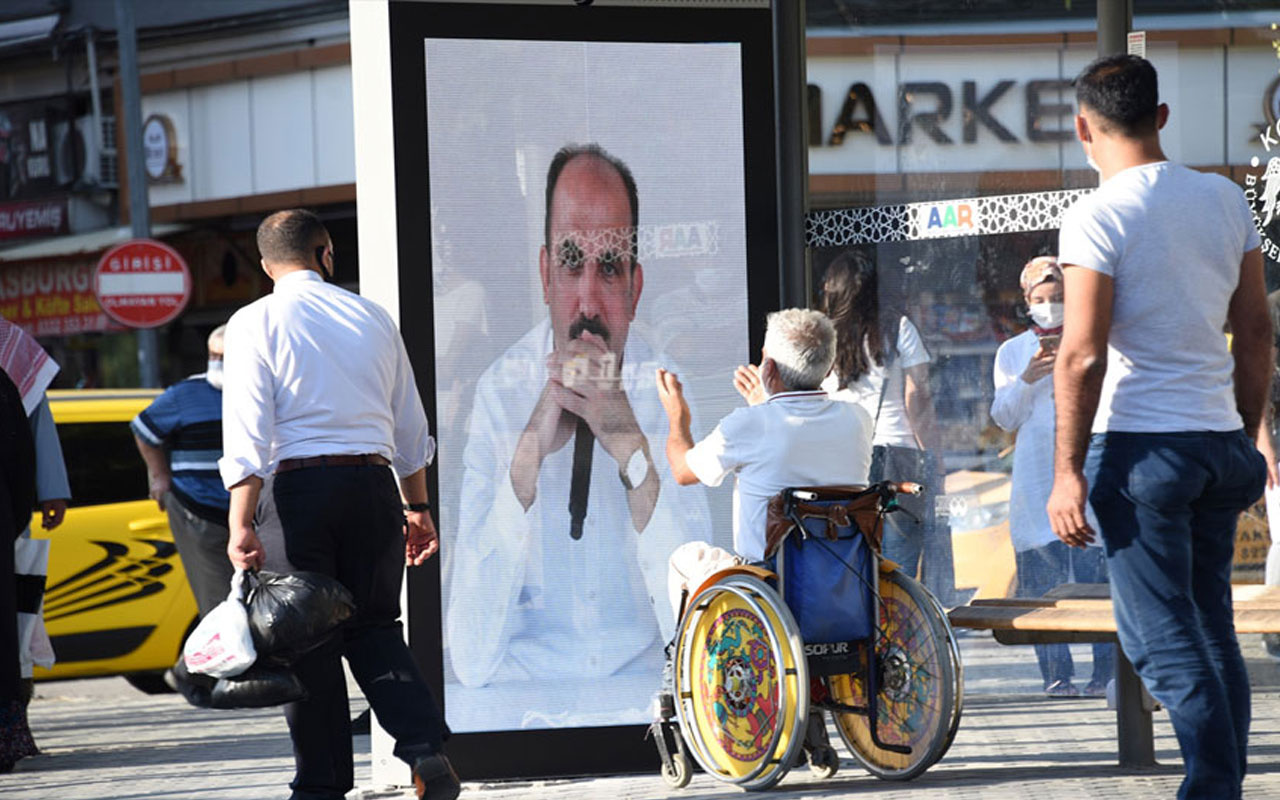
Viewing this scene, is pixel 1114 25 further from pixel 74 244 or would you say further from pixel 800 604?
pixel 74 244

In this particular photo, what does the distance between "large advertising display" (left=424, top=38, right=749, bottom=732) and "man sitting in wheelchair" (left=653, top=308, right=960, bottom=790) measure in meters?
0.39

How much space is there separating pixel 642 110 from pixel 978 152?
2.09 m

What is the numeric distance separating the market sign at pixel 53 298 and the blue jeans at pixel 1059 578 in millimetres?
16445

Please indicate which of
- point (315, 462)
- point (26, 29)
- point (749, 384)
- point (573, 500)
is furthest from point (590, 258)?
point (26, 29)

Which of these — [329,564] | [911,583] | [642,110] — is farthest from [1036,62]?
[329,564]

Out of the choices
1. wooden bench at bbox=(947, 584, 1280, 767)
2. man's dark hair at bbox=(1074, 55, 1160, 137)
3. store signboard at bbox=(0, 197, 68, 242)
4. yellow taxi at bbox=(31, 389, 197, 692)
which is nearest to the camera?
man's dark hair at bbox=(1074, 55, 1160, 137)

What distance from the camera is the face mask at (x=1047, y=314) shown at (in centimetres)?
771

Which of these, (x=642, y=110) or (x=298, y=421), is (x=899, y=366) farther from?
(x=298, y=421)

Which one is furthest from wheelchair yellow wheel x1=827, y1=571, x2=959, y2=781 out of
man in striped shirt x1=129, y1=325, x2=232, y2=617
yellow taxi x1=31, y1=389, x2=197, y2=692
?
yellow taxi x1=31, y1=389, x2=197, y2=692

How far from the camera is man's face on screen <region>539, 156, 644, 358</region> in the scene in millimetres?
6340

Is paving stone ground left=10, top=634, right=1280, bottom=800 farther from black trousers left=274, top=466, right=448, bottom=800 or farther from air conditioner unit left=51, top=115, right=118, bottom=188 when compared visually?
air conditioner unit left=51, top=115, right=118, bottom=188

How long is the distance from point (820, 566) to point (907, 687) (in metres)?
0.46

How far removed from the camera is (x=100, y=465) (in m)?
9.88

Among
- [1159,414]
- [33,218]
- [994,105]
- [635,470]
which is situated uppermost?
[33,218]
